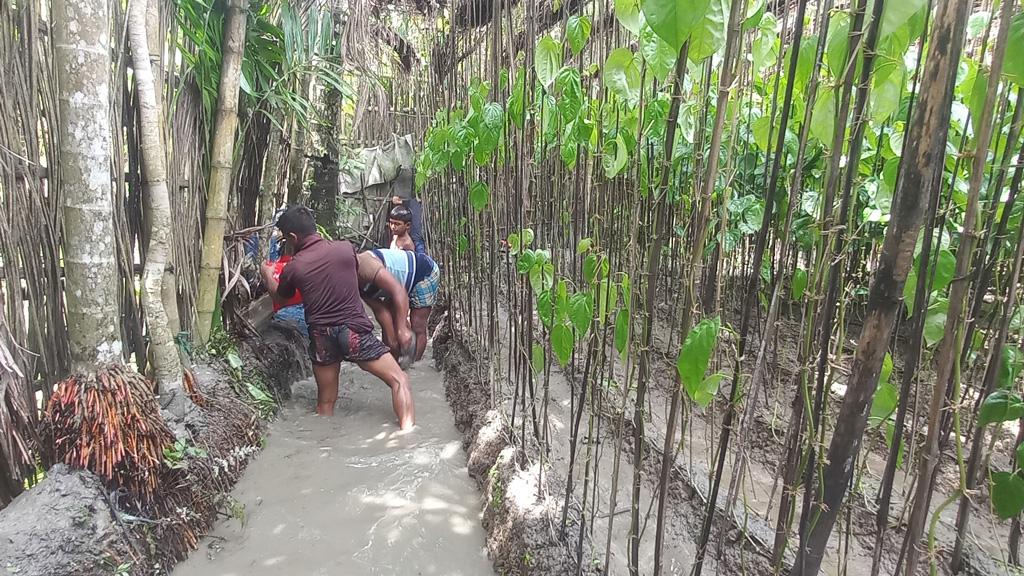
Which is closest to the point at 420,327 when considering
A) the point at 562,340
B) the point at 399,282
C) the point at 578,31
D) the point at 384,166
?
the point at 399,282

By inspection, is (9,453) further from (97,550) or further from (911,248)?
(911,248)

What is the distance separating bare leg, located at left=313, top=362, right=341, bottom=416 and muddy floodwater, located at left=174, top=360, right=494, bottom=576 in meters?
0.06

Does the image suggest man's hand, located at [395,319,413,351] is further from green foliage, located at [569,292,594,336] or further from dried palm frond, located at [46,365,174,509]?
green foliage, located at [569,292,594,336]

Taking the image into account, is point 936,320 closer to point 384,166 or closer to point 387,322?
point 387,322

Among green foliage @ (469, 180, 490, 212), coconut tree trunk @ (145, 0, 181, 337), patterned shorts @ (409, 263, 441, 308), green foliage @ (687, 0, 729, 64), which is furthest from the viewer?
patterned shorts @ (409, 263, 441, 308)

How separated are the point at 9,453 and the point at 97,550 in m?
0.45

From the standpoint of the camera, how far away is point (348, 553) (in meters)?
1.93

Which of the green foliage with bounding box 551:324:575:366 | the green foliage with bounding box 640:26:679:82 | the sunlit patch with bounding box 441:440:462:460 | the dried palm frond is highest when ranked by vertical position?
the green foliage with bounding box 640:26:679:82

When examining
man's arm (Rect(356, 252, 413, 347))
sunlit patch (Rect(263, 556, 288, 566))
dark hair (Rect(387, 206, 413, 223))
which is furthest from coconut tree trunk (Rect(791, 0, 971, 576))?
dark hair (Rect(387, 206, 413, 223))

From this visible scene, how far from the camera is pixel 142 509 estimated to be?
172 cm

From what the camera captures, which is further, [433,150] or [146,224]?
[433,150]

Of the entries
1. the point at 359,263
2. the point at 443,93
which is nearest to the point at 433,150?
the point at 443,93

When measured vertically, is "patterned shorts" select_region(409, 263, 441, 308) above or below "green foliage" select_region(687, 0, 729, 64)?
below

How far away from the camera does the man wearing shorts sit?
3326mm
